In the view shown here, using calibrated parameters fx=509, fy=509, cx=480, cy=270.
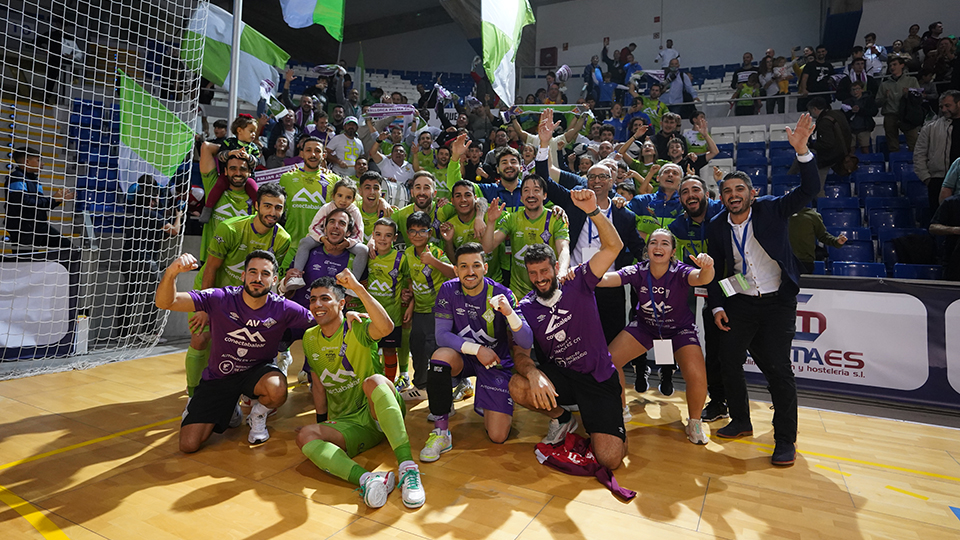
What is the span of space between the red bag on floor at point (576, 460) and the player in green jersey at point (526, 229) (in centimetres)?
163

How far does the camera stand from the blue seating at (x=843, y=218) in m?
8.41

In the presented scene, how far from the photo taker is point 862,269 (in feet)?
22.6

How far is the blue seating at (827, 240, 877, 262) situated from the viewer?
7.82 m

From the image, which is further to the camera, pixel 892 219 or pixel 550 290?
pixel 892 219

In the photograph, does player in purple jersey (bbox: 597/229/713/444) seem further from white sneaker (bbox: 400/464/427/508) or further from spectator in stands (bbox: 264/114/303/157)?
spectator in stands (bbox: 264/114/303/157)

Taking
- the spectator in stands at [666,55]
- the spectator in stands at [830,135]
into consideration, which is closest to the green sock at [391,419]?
the spectator in stands at [830,135]

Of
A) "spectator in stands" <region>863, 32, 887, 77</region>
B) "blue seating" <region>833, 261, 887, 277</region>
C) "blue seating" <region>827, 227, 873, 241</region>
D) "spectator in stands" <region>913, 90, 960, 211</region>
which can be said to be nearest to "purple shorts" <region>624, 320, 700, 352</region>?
"blue seating" <region>833, 261, 887, 277</region>

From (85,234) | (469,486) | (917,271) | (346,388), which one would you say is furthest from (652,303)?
(85,234)

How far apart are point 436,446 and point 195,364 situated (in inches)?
88.0

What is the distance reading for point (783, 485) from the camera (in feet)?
11.1

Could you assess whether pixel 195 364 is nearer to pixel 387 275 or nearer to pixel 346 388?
pixel 346 388

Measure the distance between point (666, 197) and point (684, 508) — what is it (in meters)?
3.34

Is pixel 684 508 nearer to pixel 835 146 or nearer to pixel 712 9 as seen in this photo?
pixel 835 146

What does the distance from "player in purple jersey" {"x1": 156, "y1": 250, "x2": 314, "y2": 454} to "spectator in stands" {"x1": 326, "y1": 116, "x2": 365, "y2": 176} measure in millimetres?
4960
